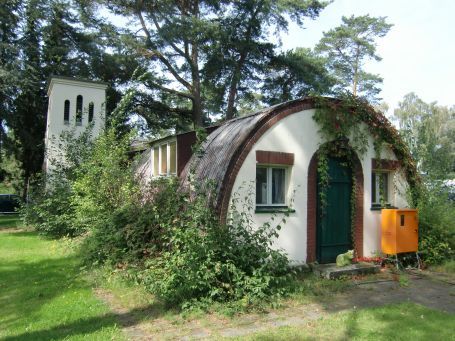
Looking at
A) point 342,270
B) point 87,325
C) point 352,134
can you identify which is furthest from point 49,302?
point 352,134

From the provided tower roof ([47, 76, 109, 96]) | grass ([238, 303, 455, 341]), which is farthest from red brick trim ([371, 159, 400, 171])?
tower roof ([47, 76, 109, 96])

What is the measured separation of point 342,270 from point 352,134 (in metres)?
3.71

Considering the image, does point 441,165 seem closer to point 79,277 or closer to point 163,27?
point 79,277

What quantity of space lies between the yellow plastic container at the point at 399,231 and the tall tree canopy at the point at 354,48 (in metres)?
25.1

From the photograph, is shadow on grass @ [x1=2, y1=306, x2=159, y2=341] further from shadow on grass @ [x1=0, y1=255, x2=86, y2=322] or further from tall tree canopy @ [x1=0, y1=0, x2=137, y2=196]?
tall tree canopy @ [x1=0, y1=0, x2=137, y2=196]

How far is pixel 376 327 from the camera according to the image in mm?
6152

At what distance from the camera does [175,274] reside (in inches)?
269

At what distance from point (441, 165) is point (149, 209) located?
876cm

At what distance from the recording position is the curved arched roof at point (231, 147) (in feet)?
29.3

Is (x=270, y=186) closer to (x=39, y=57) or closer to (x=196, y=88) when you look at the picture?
(x=196, y=88)

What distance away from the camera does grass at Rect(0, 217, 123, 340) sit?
19.1 feet

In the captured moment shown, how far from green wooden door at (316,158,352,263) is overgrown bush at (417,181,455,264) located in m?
2.13

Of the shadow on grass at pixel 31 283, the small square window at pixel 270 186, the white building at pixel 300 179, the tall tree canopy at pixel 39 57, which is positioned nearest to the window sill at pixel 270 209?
the white building at pixel 300 179

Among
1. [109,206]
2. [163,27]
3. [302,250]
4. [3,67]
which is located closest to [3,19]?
[3,67]
